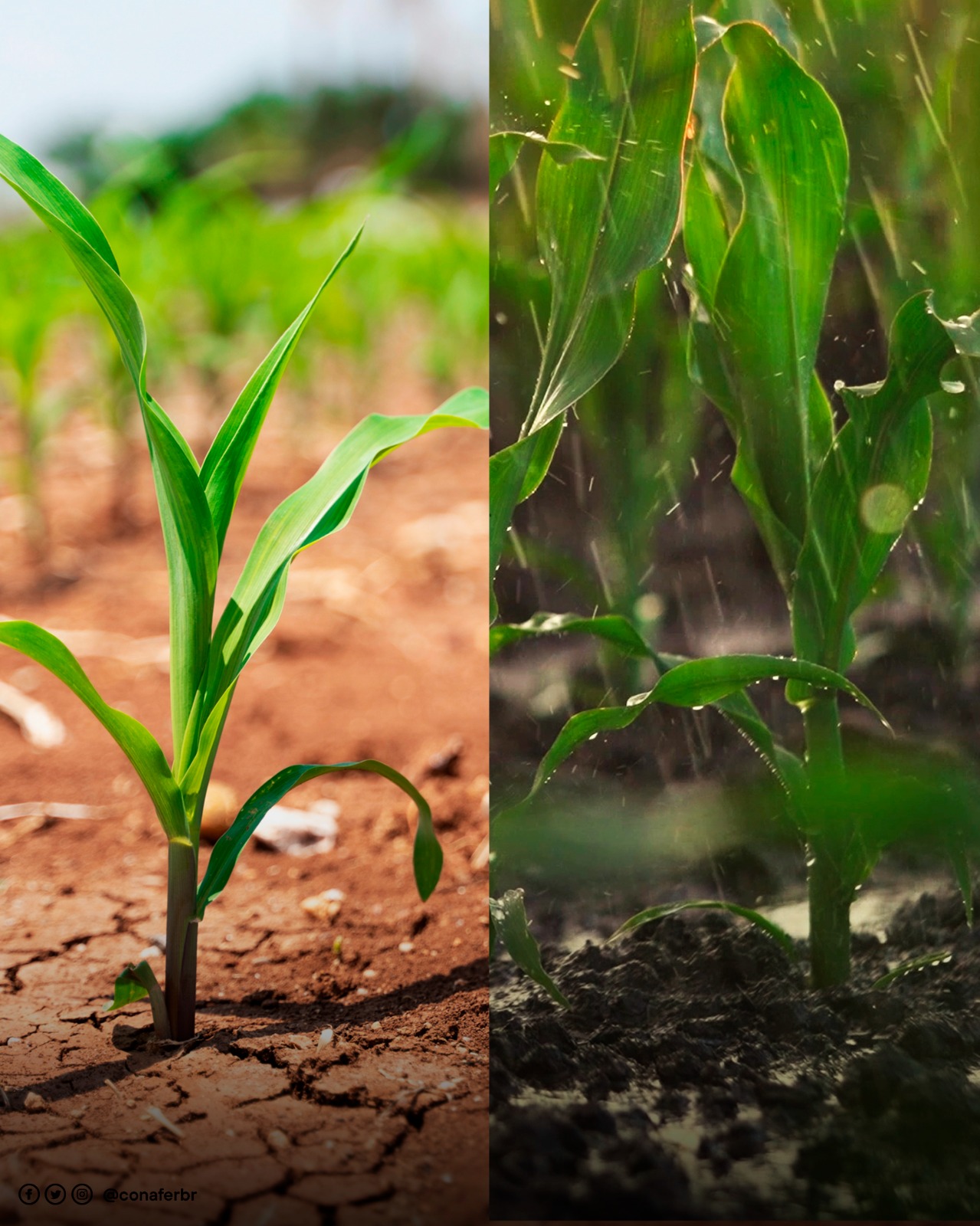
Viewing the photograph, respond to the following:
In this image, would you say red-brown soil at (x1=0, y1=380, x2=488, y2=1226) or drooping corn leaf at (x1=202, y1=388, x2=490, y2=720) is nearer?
red-brown soil at (x1=0, y1=380, x2=488, y2=1226)

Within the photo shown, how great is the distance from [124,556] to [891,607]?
185 cm

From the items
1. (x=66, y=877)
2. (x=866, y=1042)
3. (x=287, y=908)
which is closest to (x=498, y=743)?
(x=866, y=1042)

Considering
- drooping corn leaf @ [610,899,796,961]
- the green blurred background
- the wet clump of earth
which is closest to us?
the wet clump of earth

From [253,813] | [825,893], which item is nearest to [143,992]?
[253,813]

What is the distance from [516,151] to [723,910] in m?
0.59

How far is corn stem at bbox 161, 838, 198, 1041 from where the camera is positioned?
0.86 meters

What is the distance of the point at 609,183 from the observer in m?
0.75

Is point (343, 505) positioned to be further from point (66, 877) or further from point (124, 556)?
point (124, 556)

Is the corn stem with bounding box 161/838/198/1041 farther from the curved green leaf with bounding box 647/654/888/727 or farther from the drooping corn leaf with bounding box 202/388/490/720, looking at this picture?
the curved green leaf with bounding box 647/654/888/727

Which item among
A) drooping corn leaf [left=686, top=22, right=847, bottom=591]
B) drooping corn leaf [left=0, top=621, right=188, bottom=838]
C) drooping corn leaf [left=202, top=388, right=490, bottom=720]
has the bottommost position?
drooping corn leaf [left=0, top=621, right=188, bottom=838]

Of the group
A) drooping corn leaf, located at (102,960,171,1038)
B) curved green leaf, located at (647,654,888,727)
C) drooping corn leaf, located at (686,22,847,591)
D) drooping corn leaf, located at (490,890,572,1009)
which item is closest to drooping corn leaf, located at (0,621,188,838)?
drooping corn leaf, located at (102,960,171,1038)

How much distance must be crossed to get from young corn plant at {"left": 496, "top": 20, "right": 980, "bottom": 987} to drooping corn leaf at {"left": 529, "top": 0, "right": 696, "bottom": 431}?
5cm

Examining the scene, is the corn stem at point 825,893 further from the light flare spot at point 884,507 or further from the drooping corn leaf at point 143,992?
the drooping corn leaf at point 143,992

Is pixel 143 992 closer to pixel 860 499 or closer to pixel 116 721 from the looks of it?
pixel 116 721
